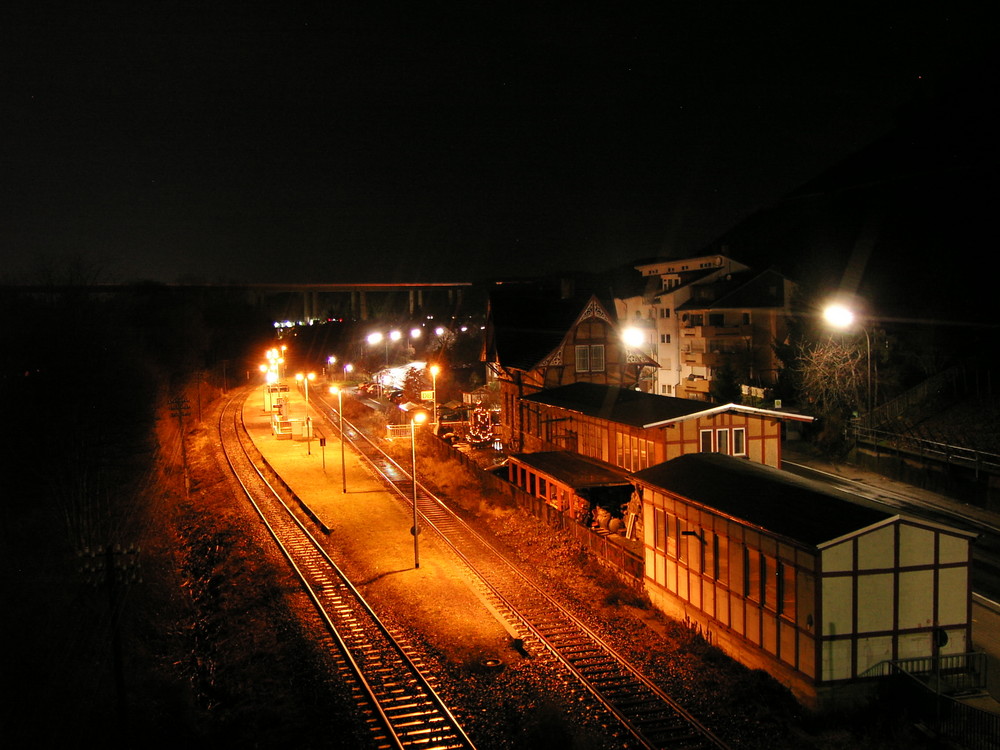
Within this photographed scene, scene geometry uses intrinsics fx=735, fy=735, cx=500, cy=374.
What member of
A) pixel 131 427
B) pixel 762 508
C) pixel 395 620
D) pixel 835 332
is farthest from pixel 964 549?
pixel 131 427

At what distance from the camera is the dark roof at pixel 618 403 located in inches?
715

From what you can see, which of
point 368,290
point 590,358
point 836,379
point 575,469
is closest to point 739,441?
point 575,469

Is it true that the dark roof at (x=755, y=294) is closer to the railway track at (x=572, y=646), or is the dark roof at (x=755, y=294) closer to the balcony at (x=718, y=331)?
the balcony at (x=718, y=331)

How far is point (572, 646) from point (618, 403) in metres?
10.8

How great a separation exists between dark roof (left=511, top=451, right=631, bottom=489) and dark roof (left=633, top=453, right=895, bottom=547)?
13.7ft

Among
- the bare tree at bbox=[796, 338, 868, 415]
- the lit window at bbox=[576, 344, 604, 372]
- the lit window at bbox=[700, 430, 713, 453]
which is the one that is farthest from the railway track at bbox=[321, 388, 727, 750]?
the bare tree at bbox=[796, 338, 868, 415]

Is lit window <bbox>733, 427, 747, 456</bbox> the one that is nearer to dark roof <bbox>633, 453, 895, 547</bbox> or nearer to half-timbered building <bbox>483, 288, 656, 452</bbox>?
dark roof <bbox>633, 453, 895, 547</bbox>

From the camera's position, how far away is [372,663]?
1111 centimetres

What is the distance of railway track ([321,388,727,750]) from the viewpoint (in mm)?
8961

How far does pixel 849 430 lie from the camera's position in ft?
81.1

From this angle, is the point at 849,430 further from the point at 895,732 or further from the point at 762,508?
the point at 895,732

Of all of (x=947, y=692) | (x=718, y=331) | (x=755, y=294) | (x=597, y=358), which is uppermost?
(x=755, y=294)

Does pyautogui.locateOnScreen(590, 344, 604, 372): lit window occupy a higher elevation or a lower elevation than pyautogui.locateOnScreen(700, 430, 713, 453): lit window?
higher

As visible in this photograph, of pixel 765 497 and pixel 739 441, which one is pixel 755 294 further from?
pixel 765 497
